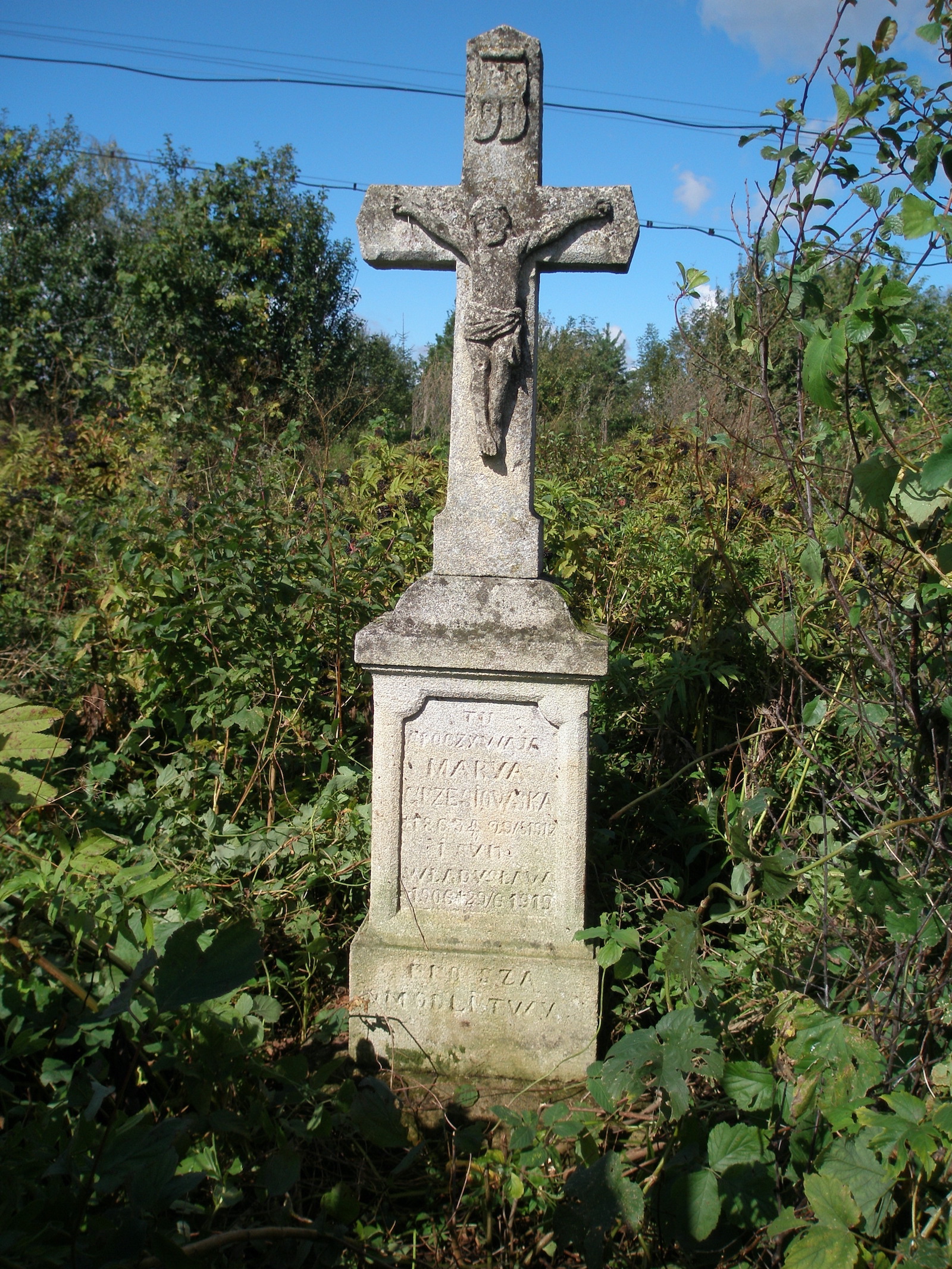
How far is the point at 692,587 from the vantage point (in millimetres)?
3486

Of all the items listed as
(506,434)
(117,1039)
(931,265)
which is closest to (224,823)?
(117,1039)

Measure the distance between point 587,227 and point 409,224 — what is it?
0.51 m

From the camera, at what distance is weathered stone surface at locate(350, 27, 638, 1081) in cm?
231

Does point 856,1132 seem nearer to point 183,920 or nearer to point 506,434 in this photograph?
point 183,920

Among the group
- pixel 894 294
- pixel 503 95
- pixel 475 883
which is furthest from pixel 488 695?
pixel 503 95

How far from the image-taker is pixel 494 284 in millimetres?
2344

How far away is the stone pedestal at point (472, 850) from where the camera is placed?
2.32 m

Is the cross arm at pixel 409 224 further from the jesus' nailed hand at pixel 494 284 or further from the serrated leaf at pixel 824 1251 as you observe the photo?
the serrated leaf at pixel 824 1251

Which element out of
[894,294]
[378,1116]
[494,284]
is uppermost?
[494,284]

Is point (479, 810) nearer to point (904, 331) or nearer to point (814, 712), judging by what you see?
point (814, 712)

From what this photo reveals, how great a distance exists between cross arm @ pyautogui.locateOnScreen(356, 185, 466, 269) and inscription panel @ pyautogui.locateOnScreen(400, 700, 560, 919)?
4.18 feet

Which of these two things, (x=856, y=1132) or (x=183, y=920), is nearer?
(x=856, y=1132)

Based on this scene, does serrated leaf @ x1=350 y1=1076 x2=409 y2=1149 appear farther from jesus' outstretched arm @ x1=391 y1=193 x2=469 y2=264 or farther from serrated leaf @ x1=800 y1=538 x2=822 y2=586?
jesus' outstretched arm @ x1=391 y1=193 x2=469 y2=264

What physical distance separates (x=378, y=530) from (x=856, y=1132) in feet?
9.46
